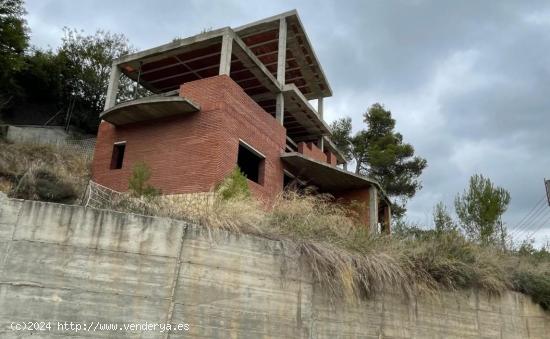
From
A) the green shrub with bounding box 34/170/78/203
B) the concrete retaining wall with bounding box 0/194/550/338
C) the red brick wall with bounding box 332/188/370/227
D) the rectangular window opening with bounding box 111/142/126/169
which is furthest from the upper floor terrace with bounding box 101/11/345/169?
the concrete retaining wall with bounding box 0/194/550/338

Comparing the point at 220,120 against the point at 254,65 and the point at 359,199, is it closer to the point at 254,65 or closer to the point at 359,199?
the point at 254,65

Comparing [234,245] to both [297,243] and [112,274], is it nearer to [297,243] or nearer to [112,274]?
[297,243]

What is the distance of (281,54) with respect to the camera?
60.0 feet

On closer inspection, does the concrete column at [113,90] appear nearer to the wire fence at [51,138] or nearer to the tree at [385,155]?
the wire fence at [51,138]

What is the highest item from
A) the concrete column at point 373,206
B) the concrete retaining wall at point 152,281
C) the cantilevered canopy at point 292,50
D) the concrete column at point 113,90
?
the cantilevered canopy at point 292,50

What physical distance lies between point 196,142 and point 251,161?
4003 mm

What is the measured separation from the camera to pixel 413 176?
30.2m

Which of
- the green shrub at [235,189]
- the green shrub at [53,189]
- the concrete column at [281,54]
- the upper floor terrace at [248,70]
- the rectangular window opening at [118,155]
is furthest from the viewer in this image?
the concrete column at [281,54]

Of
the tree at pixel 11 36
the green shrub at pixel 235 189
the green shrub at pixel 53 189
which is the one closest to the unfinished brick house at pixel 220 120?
the green shrub at pixel 235 189

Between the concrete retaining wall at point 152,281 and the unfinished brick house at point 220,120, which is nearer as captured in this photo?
the concrete retaining wall at point 152,281

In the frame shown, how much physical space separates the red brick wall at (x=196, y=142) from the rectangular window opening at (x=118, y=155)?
17cm

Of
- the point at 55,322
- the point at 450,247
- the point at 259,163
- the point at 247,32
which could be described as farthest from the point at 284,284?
the point at 247,32

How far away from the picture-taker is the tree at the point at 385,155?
1179 inches

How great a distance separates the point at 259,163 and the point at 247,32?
625cm
